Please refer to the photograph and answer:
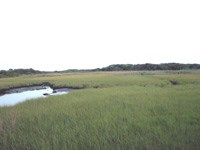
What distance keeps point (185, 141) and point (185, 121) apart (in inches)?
66.9

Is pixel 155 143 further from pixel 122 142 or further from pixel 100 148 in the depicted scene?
pixel 100 148

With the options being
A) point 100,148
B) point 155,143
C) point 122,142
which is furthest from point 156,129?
point 100,148

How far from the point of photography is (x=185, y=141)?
166 inches

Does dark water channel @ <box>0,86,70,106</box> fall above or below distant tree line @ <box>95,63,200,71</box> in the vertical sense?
below

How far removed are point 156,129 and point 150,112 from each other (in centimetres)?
228

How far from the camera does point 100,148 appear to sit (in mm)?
4258

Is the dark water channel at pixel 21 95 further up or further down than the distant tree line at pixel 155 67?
further down

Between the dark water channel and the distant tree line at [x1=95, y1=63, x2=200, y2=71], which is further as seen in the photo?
the distant tree line at [x1=95, y1=63, x2=200, y2=71]

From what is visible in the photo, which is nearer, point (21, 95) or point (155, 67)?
point (21, 95)

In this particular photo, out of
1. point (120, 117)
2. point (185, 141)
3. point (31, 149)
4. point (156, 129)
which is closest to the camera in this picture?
point (185, 141)

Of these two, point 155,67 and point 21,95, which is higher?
point 155,67

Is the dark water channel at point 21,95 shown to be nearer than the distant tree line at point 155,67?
Yes

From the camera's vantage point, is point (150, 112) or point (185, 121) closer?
point (185, 121)

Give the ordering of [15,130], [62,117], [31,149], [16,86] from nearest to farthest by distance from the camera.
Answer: [31,149]
[15,130]
[62,117]
[16,86]
